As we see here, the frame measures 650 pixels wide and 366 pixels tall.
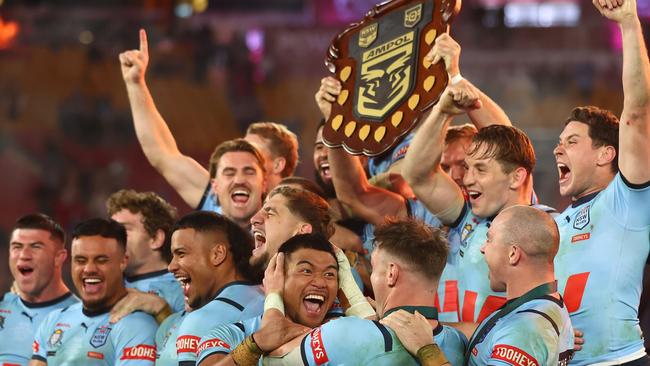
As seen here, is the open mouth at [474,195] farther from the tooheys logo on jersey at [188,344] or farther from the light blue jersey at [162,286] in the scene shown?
the light blue jersey at [162,286]

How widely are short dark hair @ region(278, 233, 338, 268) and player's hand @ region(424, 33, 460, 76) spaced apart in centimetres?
102

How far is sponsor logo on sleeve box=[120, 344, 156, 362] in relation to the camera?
5426 mm

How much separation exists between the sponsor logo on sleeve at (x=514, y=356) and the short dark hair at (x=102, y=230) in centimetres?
269

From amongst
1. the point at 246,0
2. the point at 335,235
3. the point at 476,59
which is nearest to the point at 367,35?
the point at 335,235

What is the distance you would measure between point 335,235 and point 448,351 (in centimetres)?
155

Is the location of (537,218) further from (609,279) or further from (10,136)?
(10,136)

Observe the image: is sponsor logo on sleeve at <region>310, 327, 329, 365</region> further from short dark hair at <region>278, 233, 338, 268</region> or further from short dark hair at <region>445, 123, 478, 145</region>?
short dark hair at <region>445, 123, 478, 145</region>

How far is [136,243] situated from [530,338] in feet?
10.3

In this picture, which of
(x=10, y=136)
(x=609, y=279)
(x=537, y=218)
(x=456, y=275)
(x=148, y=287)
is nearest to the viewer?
(x=537, y=218)

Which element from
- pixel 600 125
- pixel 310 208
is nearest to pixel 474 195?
pixel 600 125

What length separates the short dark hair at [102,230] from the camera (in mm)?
5812

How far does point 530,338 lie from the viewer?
3.80 meters

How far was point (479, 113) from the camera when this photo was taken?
548cm

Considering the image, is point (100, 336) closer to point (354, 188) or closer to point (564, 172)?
point (354, 188)
